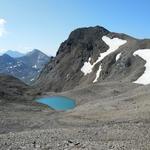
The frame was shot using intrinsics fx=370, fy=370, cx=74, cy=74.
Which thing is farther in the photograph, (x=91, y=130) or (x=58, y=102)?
(x=58, y=102)

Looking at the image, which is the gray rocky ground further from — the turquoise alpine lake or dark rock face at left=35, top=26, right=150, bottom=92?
dark rock face at left=35, top=26, right=150, bottom=92

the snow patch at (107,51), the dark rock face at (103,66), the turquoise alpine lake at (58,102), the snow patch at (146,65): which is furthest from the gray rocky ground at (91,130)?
the snow patch at (107,51)

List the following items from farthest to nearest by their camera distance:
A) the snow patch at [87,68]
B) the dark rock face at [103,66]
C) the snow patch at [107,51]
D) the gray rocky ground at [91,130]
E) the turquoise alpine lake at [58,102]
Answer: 1. the snow patch at [87,68]
2. the snow patch at [107,51]
3. the dark rock face at [103,66]
4. the turquoise alpine lake at [58,102]
5. the gray rocky ground at [91,130]

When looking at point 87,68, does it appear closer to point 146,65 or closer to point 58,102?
point 146,65

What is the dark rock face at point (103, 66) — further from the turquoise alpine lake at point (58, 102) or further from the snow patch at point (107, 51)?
the turquoise alpine lake at point (58, 102)

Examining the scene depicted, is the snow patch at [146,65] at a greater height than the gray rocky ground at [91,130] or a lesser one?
greater

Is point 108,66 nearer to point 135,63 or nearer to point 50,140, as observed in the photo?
point 135,63

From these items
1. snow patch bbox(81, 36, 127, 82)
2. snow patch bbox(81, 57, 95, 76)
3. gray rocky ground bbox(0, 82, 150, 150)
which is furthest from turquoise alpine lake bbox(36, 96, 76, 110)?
snow patch bbox(81, 57, 95, 76)

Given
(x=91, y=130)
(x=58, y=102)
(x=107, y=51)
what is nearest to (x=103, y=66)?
(x=107, y=51)

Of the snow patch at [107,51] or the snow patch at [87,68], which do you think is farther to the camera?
the snow patch at [87,68]

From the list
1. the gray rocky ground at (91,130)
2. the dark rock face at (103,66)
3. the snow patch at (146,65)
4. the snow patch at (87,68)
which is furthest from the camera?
the snow patch at (87,68)

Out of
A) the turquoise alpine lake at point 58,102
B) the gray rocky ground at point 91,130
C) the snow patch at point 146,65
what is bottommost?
the gray rocky ground at point 91,130

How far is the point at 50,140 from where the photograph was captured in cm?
3431

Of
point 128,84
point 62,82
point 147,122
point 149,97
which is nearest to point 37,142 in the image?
point 147,122
